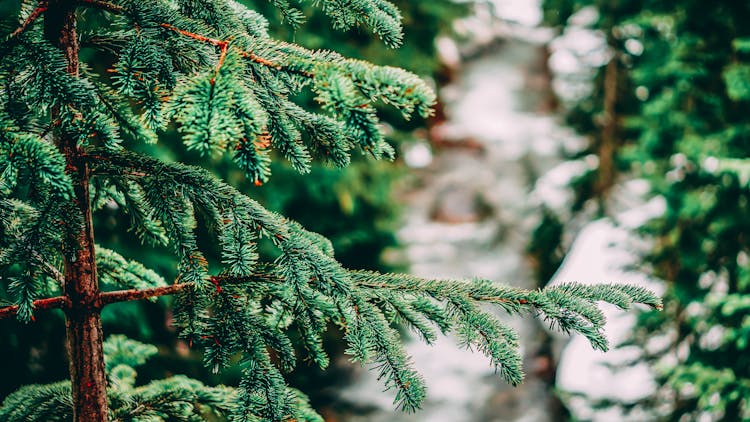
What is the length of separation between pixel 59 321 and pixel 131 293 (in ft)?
7.19

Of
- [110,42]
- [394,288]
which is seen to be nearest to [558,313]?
[394,288]

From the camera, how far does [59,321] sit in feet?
11.2

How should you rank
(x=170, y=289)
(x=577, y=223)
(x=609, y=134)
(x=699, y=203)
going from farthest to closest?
(x=577, y=223), (x=609, y=134), (x=699, y=203), (x=170, y=289)

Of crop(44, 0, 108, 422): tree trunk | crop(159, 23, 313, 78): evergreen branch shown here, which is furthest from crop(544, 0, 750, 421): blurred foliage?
crop(44, 0, 108, 422): tree trunk

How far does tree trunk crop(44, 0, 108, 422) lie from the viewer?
60.3 inches

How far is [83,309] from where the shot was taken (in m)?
1.58

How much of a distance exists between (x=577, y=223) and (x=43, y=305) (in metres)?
8.84

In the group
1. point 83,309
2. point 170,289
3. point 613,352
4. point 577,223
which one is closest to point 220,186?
point 170,289

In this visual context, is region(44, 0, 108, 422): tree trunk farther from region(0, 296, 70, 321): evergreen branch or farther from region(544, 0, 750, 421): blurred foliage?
region(544, 0, 750, 421): blurred foliage

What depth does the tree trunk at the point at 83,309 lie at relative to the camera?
1.53 m

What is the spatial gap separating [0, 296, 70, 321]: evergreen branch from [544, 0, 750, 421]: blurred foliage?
12.5ft

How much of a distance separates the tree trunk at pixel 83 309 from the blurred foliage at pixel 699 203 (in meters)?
3.73

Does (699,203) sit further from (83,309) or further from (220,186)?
(83,309)

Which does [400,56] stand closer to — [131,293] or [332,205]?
[332,205]
